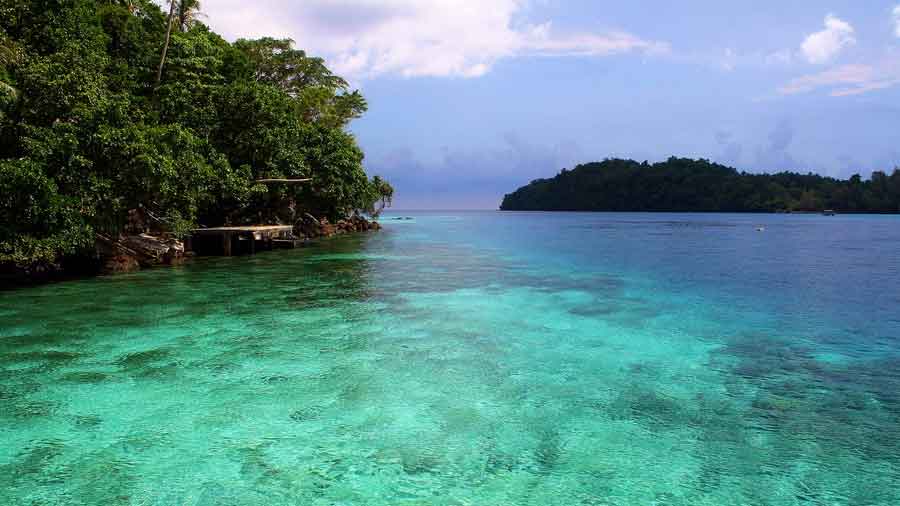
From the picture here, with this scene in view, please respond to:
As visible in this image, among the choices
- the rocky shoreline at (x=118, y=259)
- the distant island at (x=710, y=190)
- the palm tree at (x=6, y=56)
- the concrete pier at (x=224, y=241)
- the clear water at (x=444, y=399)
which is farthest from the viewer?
the distant island at (x=710, y=190)

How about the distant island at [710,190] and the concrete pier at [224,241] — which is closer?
the concrete pier at [224,241]

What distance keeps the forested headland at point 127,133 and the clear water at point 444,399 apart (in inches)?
109

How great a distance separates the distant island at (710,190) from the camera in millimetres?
123375

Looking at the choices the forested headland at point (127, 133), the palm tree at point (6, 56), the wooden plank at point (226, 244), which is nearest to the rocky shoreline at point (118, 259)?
the forested headland at point (127, 133)

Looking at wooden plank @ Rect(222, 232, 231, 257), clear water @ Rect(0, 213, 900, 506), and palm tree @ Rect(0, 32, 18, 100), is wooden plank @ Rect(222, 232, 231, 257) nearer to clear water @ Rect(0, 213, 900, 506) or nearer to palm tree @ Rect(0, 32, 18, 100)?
clear water @ Rect(0, 213, 900, 506)

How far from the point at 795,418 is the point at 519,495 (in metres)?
3.87

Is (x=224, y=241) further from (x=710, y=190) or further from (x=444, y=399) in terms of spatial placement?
(x=710, y=190)

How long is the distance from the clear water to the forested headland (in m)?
2.77

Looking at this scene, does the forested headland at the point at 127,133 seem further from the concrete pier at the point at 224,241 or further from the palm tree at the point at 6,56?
the concrete pier at the point at 224,241

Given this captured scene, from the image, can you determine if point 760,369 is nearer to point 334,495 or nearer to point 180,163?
point 334,495

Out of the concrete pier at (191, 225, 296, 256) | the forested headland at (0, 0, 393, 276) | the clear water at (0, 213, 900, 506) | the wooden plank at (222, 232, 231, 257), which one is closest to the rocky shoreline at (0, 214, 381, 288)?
the forested headland at (0, 0, 393, 276)

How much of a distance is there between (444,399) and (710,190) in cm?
14878

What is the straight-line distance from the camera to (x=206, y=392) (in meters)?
7.34

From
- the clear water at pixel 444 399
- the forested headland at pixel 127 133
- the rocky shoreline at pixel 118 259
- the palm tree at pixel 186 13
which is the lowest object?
the clear water at pixel 444 399
